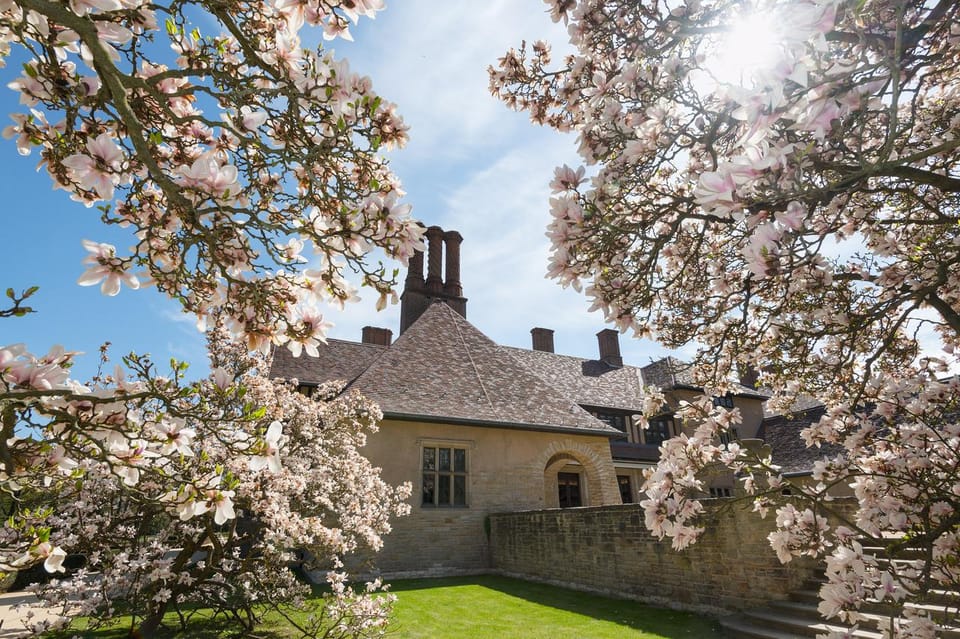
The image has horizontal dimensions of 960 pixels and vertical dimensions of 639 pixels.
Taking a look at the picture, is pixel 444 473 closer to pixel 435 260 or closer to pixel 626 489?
pixel 626 489

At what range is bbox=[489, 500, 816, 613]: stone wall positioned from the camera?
23.2ft

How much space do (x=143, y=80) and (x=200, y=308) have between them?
1402 mm

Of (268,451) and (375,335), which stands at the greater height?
(375,335)

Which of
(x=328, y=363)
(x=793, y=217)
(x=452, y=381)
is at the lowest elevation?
(x=793, y=217)

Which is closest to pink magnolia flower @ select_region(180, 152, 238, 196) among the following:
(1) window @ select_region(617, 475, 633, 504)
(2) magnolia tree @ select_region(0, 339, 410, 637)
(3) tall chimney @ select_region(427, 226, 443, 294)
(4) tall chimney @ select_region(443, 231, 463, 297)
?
(2) magnolia tree @ select_region(0, 339, 410, 637)

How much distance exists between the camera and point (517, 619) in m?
7.81

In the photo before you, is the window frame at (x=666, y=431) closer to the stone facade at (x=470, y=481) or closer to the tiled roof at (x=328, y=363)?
the stone facade at (x=470, y=481)

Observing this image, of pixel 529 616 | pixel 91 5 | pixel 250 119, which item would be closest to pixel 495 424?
pixel 529 616

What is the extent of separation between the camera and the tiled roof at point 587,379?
874 inches

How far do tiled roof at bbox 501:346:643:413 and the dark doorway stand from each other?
133 inches

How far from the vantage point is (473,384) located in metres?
15.9

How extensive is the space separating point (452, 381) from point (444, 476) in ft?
9.80

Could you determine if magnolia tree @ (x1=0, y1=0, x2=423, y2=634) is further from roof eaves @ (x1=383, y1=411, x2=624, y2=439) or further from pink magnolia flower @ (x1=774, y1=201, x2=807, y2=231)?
roof eaves @ (x1=383, y1=411, x2=624, y2=439)

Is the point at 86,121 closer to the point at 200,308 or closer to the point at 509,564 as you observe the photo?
the point at 200,308
